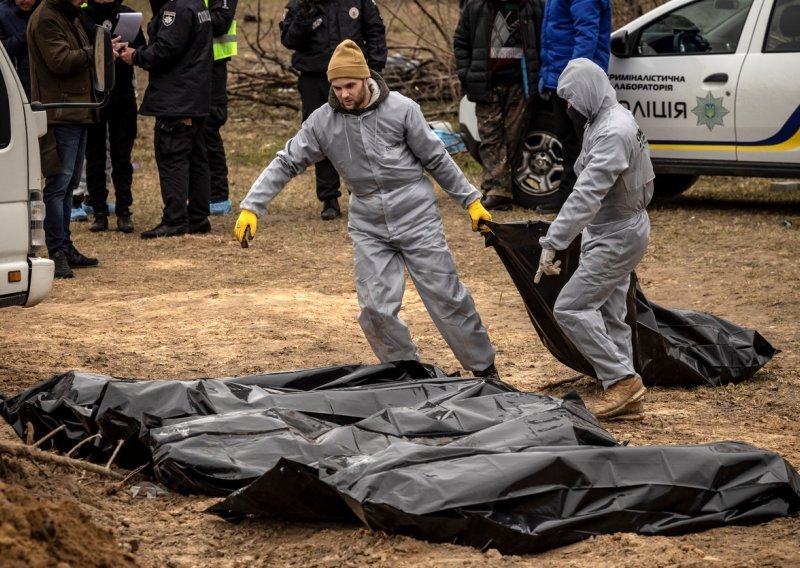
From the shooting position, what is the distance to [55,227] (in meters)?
9.38

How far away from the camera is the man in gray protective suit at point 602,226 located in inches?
232

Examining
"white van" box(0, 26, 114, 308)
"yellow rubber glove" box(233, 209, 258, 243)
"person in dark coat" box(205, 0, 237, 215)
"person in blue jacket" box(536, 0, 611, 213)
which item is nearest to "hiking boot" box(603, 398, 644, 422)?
"yellow rubber glove" box(233, 209, 258, 243)

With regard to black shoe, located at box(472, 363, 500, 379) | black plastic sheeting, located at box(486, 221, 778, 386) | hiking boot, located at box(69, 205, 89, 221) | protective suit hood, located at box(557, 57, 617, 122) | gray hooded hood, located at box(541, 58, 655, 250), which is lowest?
hiking boot, located at box(69, 205, 89, 221)

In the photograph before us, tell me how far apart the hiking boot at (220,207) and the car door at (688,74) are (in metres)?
3.79

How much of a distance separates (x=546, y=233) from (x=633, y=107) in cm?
500

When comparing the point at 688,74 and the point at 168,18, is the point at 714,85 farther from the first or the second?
the point at 168,18

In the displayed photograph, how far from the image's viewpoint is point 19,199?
639 cm

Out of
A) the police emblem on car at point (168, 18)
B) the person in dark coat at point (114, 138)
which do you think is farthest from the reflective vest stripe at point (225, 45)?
the police emblem on car at point (168, 18)

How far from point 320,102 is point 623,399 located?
582cm

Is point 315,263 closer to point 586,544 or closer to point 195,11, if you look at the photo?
point 195,11

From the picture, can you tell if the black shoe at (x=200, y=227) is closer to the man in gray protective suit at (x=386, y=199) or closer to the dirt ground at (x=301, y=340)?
the dirt ground at (x=301, y=340)

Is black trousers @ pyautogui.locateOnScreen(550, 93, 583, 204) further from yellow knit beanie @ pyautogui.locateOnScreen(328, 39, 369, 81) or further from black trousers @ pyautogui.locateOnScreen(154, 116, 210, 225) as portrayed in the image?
yellow knit beanie @ pyautogui.locateOnScreen(328, 39, 369, 81)

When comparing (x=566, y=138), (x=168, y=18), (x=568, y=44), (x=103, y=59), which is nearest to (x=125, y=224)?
(x=168, y=18)

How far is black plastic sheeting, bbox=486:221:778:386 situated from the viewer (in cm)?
648
